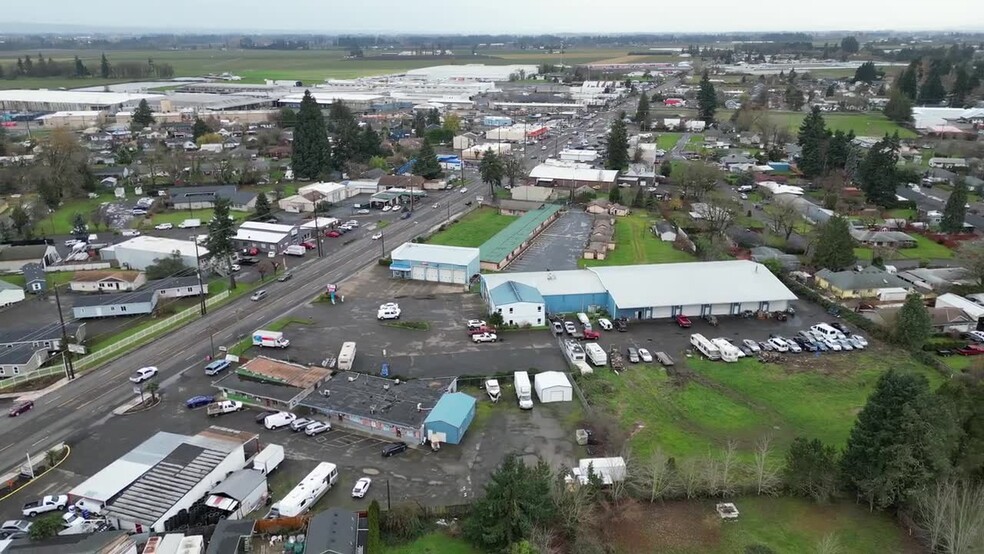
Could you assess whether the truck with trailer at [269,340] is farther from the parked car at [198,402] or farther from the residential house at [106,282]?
the residential house at [106,282]

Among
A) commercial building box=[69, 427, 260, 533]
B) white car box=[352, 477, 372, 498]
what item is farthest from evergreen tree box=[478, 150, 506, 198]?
white car box=[352, 477, 372, 498]

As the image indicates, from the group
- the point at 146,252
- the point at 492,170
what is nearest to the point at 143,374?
the point at 146,252

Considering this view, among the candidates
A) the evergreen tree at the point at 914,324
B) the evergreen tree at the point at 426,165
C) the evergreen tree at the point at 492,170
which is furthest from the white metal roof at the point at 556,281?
the evergreen tree at the point at 426,165

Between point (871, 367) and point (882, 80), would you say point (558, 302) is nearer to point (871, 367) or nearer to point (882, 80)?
point (871, 367)

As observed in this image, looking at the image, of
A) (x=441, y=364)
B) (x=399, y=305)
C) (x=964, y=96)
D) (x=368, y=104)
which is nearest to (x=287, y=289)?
(x=399, y=305)

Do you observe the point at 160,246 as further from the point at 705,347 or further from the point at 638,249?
the point at 705,347

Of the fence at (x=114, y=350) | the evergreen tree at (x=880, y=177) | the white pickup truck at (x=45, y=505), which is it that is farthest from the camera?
the evergreen tree at (x=880, y=177)
